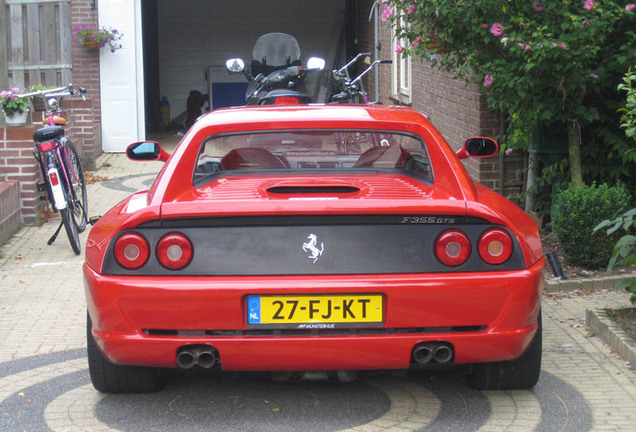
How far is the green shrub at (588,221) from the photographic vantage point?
23.7ft

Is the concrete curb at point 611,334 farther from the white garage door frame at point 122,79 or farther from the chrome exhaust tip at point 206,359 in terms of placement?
the white garage door frame at point 122,79

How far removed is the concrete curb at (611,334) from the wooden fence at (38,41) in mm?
13548

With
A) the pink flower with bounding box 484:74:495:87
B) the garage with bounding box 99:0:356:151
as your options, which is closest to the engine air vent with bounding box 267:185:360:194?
the pink flower with bounding box 484:74:495:87

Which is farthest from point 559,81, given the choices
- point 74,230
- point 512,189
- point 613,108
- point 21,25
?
point 21,25

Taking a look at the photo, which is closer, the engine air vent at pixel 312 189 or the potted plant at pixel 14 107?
the engine air vent at pixel 312 189

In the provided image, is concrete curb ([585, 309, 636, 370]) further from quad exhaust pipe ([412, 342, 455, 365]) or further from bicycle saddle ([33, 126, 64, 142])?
bicycle saddle ([33, 126, 64, 142])

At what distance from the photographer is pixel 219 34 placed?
2464cm

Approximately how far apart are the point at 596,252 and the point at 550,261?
12.7 inches

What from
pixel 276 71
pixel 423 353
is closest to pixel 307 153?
pixel 423 353

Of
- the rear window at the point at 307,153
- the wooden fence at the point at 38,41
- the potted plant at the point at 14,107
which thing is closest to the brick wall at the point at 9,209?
the potted plant at the point at 14,107

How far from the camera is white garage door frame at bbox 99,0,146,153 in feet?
58.3

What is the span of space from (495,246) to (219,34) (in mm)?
21085

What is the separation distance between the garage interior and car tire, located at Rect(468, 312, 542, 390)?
1977cm

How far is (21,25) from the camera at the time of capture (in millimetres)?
17797
